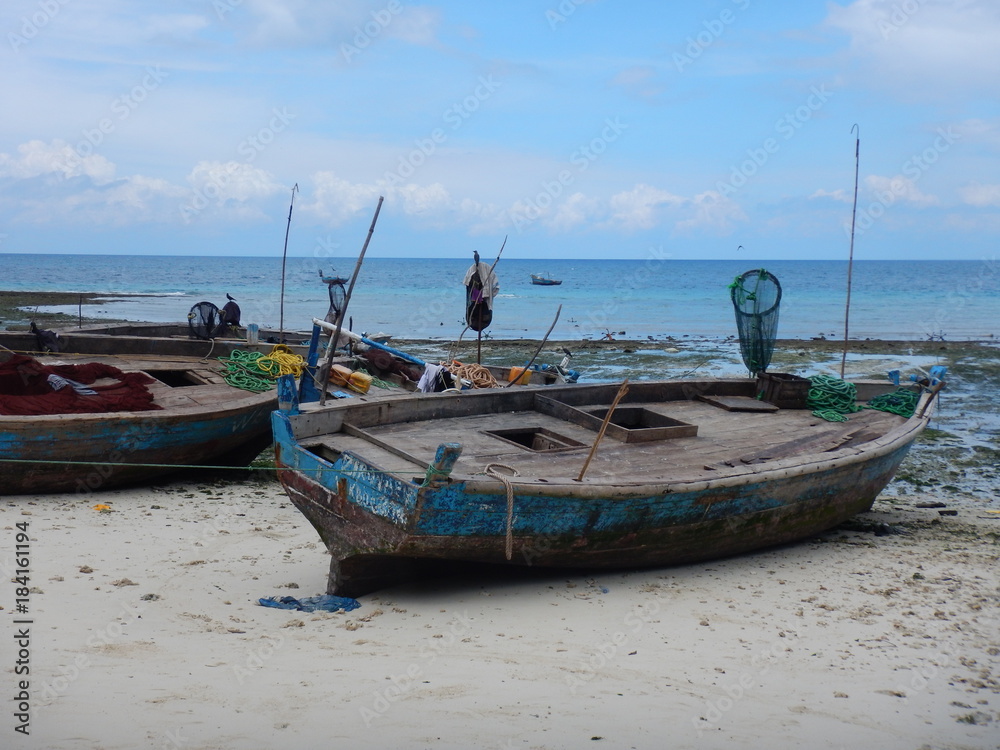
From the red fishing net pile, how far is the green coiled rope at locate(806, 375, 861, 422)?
707 cm

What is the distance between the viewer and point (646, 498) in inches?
253

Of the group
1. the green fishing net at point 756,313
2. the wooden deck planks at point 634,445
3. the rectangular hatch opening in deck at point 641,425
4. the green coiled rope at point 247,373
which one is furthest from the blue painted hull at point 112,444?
the green fishing net at point 756,313

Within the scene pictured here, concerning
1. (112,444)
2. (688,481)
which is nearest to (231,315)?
(112,444)

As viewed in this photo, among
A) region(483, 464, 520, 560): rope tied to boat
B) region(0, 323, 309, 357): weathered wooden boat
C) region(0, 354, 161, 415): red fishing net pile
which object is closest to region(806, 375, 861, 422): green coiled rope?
region(483, 464, 520, 560): rope tied to boat

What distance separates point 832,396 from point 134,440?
24.3 ft

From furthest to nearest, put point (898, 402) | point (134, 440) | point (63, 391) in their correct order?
1. point (898, 402)
2. point (63, 391)
3. point (134, 440)

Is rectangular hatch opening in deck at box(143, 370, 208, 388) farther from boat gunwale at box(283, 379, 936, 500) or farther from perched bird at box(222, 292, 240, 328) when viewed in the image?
boat gunwale at box(283, 379, 936, 500)

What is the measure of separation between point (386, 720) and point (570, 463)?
3.02 metres

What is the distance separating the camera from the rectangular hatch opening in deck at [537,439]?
757 cm

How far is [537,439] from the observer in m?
7.85

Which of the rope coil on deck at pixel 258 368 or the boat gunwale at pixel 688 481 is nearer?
the boat gunwale at pixel 688 481

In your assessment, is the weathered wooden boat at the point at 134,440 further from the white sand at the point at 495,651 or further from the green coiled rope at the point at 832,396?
the green coiled rope at the point at 832,396

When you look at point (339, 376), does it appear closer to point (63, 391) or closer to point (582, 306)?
point (63, 391)

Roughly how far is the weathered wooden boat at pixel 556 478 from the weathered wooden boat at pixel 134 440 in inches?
81.8
